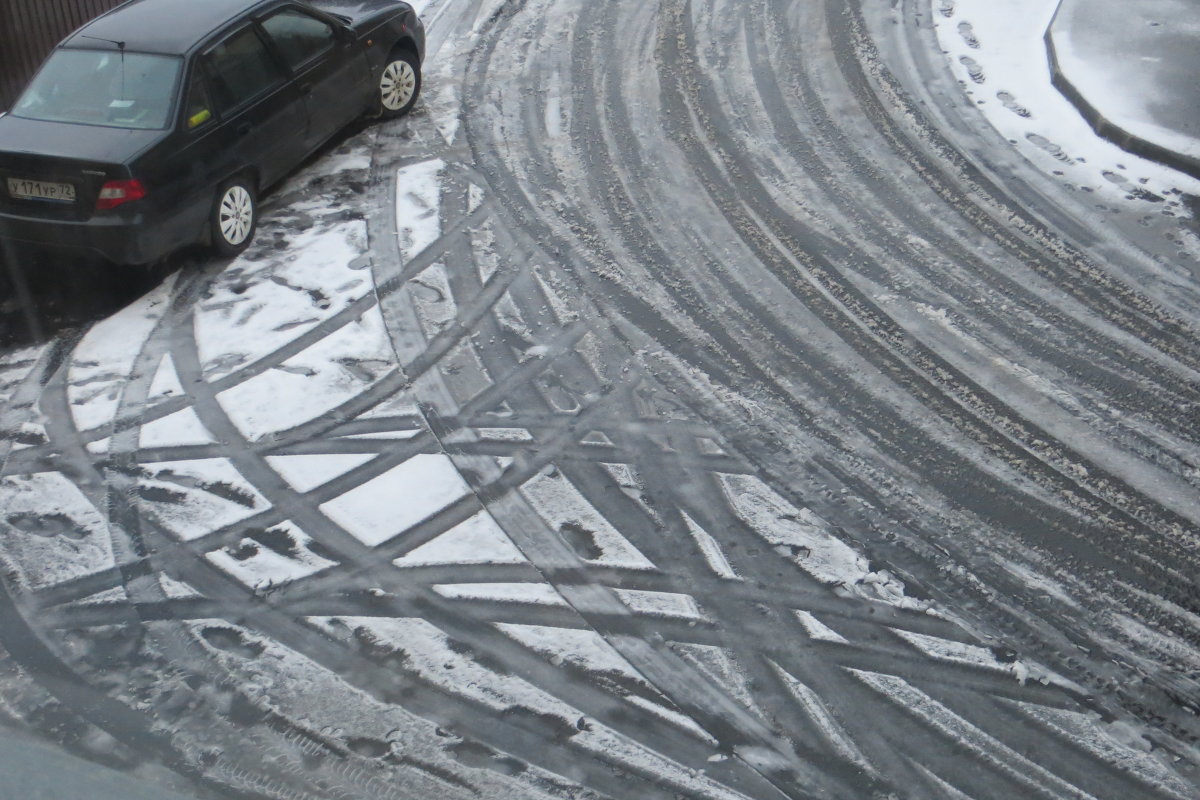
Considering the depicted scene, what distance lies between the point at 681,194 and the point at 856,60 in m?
3.38

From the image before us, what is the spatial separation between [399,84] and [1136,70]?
6687mm

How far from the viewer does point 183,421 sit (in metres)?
6.96

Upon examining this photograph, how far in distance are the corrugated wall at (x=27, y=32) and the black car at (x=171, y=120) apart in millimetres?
3015

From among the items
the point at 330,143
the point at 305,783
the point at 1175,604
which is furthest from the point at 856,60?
the point at 305,783

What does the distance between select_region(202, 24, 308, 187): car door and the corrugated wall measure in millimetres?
3939

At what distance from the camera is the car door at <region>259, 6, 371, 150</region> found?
30.9ft

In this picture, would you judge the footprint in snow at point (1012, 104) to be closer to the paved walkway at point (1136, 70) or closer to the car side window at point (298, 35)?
the paved walkway at point (1136, 70)

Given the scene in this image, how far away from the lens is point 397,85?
35.1ft

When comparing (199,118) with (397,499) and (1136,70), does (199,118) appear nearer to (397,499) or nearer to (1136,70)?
(397,499)

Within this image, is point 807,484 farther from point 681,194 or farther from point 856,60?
point 856,60

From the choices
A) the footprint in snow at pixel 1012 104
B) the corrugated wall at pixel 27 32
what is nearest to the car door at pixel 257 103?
the corrugated wall at pixel 27 32

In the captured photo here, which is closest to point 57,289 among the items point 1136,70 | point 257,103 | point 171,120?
point 171,120

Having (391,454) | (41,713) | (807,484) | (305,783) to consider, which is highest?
(807,484)

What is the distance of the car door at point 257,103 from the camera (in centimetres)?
869
